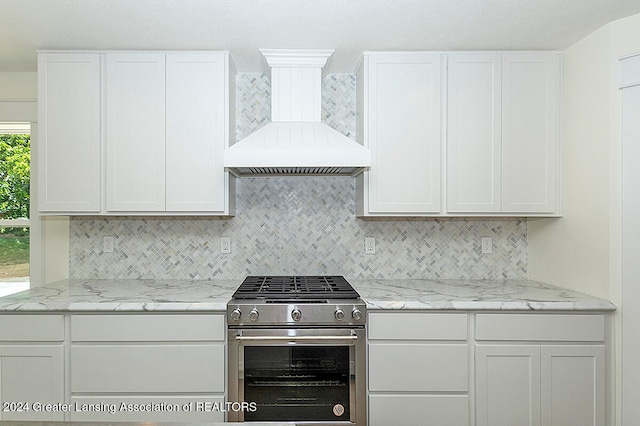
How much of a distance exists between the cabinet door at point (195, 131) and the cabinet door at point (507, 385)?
1810 millimetres

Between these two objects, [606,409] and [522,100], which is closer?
[606,409]

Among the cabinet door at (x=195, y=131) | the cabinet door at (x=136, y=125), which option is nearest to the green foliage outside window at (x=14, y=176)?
the cabinet door at (x=136, y=125)

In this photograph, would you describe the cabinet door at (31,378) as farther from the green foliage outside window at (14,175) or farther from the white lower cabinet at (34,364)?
the green foliage outside window at (14,175)

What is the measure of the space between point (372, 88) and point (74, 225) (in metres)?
2.29

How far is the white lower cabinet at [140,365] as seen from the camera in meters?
2.45

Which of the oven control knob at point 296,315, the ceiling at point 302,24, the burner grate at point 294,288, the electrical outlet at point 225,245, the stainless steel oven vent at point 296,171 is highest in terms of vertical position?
the ceiling at point 302,24

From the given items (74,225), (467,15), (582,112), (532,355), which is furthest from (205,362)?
(582,112)

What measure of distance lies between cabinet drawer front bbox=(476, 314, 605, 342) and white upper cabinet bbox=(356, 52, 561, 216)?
0.70 metres

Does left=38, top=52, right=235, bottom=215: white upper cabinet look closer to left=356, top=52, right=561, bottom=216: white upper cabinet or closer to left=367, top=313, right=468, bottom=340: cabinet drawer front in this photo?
left=356, top=52, right=561, bottom=216: white upper cabinet

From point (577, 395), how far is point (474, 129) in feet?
5.29

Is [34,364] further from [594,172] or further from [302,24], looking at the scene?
[594,172]

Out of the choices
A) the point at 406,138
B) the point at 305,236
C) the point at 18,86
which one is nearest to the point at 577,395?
the point at 406,138

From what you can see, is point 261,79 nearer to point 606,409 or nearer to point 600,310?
point 600,310

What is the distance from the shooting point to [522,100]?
2.85 meters
